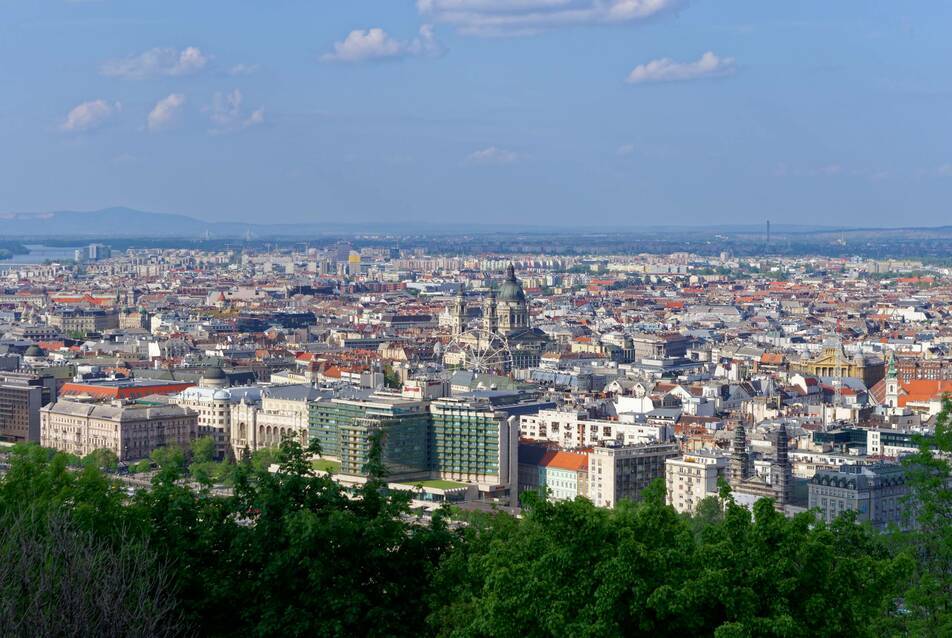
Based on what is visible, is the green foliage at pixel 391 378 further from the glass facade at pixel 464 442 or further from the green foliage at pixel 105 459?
the glass facade at pixel 464 442

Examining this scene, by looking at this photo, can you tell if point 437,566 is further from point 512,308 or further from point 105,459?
point 512,308

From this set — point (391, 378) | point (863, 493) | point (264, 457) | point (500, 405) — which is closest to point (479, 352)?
point (391, 378)

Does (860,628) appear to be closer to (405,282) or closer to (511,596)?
(511,596)

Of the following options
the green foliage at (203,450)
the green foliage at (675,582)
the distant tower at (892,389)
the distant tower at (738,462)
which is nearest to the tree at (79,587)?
the green foliage at (675,582)

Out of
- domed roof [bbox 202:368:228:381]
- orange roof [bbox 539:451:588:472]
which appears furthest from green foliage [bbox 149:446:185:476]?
domed roof [bbox 202:368:228:381]

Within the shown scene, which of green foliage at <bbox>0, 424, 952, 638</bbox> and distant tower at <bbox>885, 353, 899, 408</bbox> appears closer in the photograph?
green foliage at <bbox>0, 424, 952, 638</bbox>

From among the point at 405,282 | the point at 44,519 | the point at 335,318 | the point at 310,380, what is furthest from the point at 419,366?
the point at 405,282

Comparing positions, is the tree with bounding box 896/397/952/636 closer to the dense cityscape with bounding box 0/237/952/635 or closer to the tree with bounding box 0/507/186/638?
the dense cityscape with bounding box 0/237/952/635
